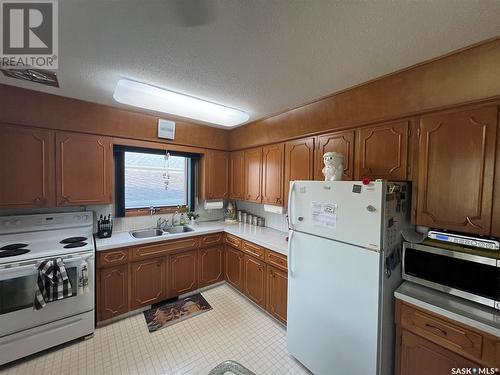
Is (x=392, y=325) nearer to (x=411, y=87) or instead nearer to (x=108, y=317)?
(x=411, y=87)

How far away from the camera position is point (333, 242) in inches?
60.5

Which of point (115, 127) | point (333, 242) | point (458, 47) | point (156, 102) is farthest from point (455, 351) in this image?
point (115, 127)

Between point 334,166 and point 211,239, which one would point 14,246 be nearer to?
point 211,239

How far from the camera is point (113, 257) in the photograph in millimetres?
2180

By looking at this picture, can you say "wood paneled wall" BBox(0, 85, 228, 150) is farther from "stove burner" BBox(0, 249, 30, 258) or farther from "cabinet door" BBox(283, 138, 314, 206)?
"cabinet door" BBox(283, 138, 314, 206)

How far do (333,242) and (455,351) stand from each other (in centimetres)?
85

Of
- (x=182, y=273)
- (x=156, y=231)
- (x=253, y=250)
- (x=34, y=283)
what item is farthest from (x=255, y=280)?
(x=34, y=283)

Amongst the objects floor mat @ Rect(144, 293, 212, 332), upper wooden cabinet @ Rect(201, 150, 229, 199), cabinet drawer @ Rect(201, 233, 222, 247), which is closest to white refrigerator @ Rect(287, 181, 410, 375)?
floor mat @ Rect(144, 293, 212, 332)

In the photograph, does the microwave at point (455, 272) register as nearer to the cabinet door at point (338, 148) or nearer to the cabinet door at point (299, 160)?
the cabinet door at point (338, 148)

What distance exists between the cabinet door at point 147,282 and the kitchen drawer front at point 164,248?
8cm

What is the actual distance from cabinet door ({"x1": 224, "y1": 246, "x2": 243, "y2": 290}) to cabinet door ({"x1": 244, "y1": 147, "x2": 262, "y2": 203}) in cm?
79

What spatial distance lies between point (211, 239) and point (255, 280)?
0.85 metres

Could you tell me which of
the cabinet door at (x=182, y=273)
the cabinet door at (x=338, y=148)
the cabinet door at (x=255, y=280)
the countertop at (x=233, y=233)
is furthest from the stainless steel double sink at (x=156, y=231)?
the cabinet door at (x=338, y=148)

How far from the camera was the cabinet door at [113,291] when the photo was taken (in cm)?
215
